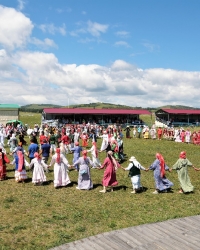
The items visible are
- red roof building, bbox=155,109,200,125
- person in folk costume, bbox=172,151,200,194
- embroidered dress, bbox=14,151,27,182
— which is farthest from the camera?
red roof building, bbox=155,109,200,125

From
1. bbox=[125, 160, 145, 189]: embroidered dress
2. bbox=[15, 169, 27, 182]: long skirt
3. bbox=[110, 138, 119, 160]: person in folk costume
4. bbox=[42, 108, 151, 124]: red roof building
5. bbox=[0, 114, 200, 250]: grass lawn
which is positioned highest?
bbox=[42, 108, 151, 124]: red roof building

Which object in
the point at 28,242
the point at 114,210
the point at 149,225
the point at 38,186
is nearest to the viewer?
the point at 28,242

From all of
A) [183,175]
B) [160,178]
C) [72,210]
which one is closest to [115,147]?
[160,178]

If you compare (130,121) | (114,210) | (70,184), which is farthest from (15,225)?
(130,121)

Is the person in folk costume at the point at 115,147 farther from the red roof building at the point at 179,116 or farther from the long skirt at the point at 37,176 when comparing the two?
the red roof building at the point at 179,116

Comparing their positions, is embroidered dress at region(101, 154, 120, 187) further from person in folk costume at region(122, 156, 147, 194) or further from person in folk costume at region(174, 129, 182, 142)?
person in folk costume at region(174, 129, 182, 142)

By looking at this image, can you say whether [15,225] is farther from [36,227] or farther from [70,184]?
[70,184]

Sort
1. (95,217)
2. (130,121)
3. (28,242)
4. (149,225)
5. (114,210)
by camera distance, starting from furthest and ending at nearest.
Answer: (130,121) < (114,210) < (95,217) < (149,225) < (28,242)

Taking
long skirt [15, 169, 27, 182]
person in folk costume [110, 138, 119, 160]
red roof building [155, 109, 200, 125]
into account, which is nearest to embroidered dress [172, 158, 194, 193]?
person in folk costume [110, 138, 119, 160]

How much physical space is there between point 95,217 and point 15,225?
7.92 feet

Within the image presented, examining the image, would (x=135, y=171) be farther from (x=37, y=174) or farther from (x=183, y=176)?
(x=37, y=174)

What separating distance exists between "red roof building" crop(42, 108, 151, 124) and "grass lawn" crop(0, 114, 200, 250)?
41016mm

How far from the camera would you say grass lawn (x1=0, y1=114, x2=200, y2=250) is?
27.0ft

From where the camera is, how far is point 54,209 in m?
10.2
